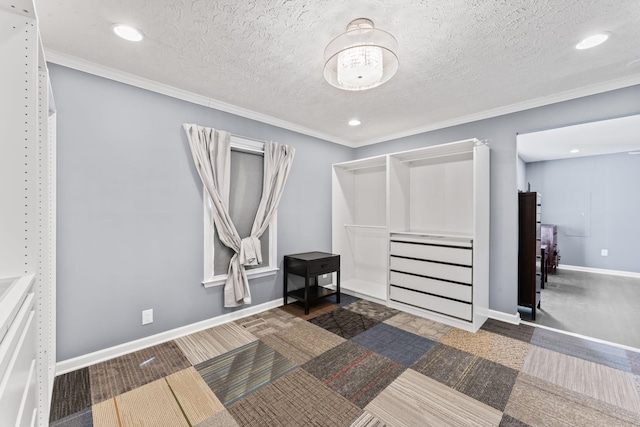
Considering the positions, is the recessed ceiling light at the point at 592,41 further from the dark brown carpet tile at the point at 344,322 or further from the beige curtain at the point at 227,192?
the dark brown carpet tile at the point at 344,322

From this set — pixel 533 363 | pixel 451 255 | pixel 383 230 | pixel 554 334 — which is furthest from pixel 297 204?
pixel 554 334

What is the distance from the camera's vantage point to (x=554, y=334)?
287 centimetres

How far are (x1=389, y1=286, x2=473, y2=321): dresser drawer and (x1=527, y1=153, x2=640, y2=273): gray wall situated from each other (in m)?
4.78

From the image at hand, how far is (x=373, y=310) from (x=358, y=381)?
4.87 feet

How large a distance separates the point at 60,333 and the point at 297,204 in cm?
265

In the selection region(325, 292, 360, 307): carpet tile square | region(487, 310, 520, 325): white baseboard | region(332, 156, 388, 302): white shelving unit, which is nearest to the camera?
region(487, 310, 520, 325): white baseboard

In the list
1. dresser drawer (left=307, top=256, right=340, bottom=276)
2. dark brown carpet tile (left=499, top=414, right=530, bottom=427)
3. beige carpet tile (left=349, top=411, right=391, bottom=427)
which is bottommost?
beige carpet tile (left=349, top=411, right=391, bottom=427)

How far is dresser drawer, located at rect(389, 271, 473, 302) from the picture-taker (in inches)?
118

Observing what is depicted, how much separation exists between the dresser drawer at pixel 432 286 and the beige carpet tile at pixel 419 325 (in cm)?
33

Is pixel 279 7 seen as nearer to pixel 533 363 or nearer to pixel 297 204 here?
pixel 297 204

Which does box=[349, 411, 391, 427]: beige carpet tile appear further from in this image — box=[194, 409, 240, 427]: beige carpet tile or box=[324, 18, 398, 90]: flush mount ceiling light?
box=[324, 18, 398, 90]: flush mount ceiling light

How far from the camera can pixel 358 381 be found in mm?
2100

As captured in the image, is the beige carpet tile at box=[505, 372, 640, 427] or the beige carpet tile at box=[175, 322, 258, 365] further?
the beige carpet tile at box=[175, 322, 258, 365]

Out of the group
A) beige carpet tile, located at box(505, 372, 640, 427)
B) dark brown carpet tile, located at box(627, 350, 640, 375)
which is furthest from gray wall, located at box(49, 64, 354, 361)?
dark brown carpet tile, located at box(627, 350, 640, 375)
